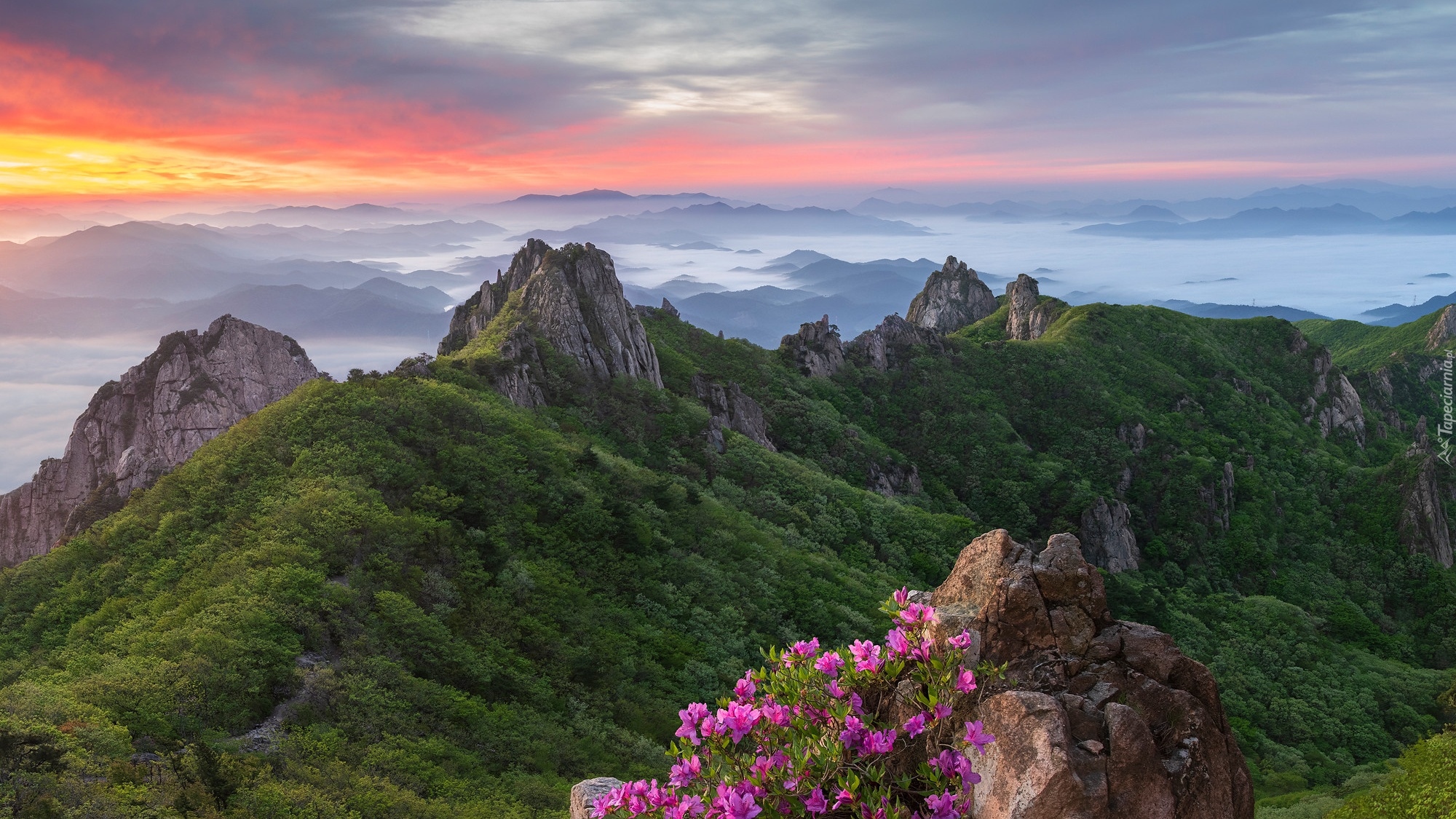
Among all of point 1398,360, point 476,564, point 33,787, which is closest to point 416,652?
point 476,564

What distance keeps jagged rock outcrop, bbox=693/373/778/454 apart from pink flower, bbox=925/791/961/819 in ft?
207

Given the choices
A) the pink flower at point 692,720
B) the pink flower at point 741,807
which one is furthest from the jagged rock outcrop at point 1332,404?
the pink flower at point 741,807

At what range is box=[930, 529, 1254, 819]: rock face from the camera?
737 cm

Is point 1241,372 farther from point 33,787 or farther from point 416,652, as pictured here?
point 33,787

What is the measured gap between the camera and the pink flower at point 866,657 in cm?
810

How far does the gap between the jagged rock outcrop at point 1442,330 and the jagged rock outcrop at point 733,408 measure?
164114mm

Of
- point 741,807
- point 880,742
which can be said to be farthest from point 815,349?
point 741,807

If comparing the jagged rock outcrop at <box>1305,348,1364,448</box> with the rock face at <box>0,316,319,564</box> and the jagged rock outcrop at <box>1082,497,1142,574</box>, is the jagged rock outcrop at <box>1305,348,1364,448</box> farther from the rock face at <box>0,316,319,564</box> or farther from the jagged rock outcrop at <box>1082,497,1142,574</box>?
the rock face at <box>0,316,319,564</box>

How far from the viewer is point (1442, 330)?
6348 inches

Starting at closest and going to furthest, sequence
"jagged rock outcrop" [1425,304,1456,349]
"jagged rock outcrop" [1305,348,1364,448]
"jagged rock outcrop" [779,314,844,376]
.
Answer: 1. "jagged rock outcrop" [779,314,844,376]
2. "jagged rock outcrop" [1305,348,1364,448]
3. "jagged rock outcrop" [1425,304,1456,349]

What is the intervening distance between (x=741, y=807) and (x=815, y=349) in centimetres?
8993

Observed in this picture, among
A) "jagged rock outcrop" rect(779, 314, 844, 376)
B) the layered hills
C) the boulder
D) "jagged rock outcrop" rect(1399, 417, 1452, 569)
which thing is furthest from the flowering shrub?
the boulder

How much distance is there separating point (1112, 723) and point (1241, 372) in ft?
396

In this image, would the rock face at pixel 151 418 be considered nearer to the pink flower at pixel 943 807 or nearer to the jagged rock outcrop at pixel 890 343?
the pink flower at pixel 943 807
